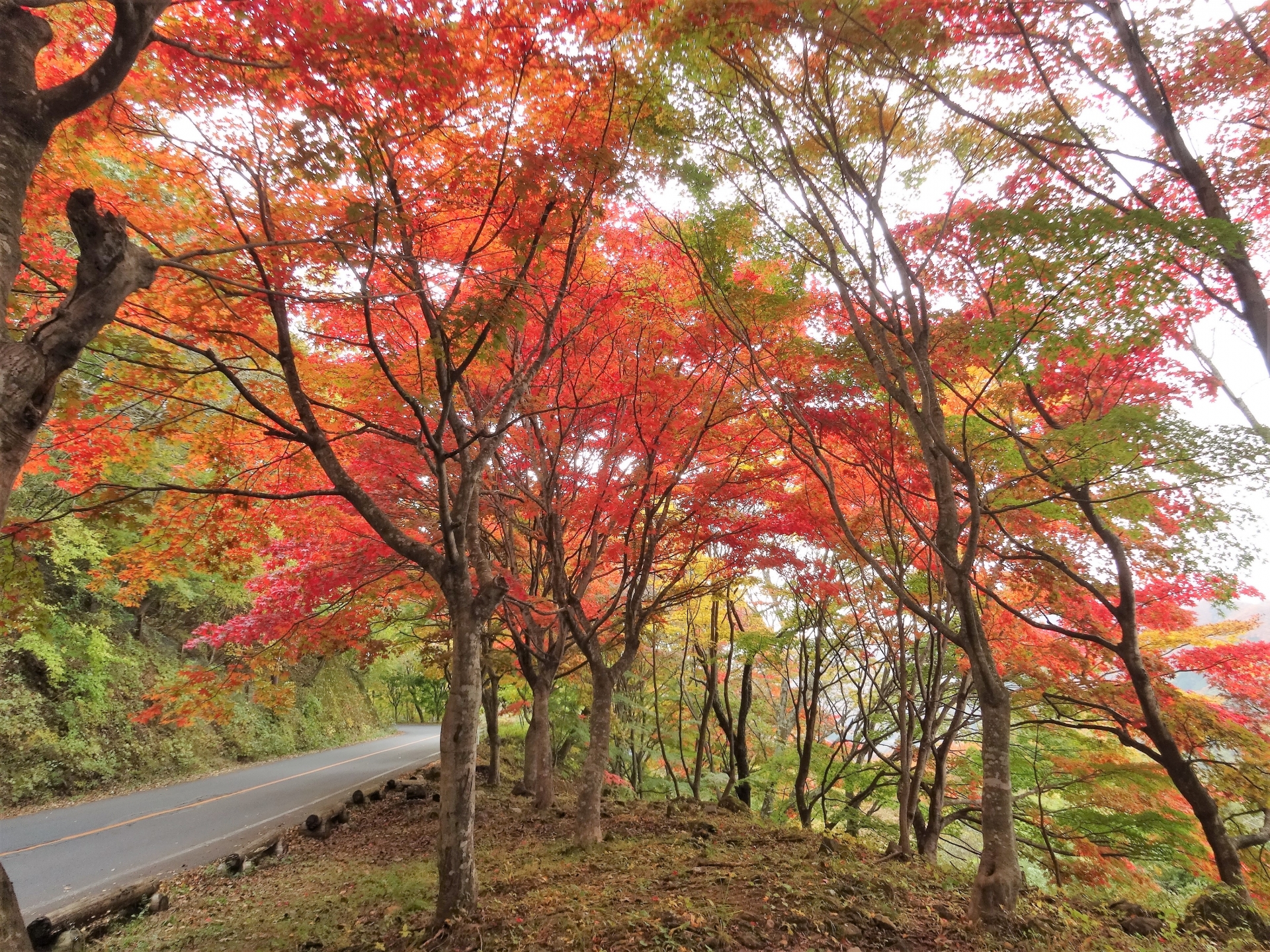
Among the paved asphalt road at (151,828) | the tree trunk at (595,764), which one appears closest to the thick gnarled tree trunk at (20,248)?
the tree trunk at (595,764)

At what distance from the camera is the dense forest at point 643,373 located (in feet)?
15.2

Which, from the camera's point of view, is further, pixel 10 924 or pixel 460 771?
pixel 460 771

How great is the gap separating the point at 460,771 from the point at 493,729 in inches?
423

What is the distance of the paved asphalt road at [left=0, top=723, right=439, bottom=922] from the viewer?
7625 mm

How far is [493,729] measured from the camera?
15078mm

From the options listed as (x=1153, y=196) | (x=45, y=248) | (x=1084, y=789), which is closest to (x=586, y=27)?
(x=45, y=248)

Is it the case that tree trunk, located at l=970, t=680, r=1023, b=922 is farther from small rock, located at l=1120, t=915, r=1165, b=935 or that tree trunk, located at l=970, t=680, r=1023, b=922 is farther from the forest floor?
small rock, located at l=1120, t=915, r=1165, b=935

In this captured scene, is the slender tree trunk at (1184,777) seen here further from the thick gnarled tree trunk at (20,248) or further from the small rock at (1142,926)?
the thick gnarled tree trunk at (20,248)

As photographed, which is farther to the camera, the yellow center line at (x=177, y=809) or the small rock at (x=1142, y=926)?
the yellow center line at (x=177, y=809)

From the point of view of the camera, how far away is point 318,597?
351 inches

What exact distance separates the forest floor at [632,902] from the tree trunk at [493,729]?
477 centimetres

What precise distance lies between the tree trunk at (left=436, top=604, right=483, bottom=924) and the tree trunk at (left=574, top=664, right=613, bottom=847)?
8.86ft

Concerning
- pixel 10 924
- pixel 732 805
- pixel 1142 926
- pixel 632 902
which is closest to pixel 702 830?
pixel 732 805

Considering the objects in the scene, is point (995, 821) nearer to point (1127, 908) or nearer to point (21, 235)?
point (1127, 908)
